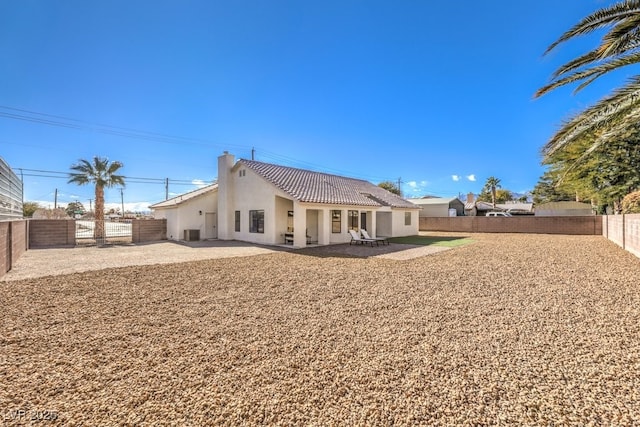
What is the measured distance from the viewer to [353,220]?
19375mm

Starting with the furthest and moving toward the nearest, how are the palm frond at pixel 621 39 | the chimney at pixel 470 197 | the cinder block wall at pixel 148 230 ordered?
the chimney at pixel 470 197, the cinder block wall at pixel 148 230, the palm frond at pixel 621 39

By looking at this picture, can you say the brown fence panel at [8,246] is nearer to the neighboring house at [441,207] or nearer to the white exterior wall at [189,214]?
the white exterior wall at [189,214]

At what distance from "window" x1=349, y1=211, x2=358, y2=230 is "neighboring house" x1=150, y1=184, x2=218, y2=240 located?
1006 centimetres

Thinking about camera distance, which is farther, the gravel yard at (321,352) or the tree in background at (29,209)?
the tree in background at (29,209)

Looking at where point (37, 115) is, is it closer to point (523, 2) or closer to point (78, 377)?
point (78, 377)

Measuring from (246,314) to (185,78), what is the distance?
592 inches

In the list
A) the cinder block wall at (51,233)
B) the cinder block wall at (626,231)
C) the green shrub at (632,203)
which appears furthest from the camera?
the cinder block wall at (51,233)

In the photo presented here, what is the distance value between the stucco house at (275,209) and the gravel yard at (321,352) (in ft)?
29.8

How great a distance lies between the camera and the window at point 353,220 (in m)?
19.1

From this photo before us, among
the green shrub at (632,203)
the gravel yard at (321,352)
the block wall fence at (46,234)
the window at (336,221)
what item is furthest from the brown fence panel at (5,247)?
the green shrub at (632,203)

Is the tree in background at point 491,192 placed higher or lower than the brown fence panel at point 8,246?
higher

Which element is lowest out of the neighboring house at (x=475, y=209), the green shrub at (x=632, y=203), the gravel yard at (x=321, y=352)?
the gravel yard at (x=321, y=352)

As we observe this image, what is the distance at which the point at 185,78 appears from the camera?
50.9 feet

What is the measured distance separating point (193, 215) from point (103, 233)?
228 inches
